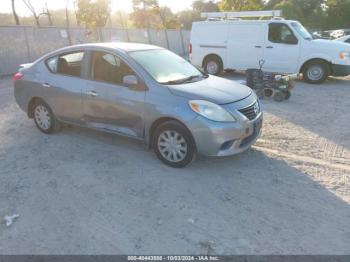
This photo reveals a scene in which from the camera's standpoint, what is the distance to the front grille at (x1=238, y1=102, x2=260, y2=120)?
4.43 metres

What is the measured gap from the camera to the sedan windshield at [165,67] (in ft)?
15.6

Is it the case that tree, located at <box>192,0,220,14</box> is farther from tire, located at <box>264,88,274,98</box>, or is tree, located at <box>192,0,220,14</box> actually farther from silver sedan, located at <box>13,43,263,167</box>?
silver sedan, located at <box>13,43,263,167</box>

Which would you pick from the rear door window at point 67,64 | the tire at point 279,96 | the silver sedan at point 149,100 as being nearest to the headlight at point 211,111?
the silver sedan at point 149,100

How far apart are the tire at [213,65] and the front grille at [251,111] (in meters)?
7.89

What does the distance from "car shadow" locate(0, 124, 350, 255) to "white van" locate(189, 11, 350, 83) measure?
6790 mm

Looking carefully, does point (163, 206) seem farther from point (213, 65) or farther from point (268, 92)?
point (213, 65)

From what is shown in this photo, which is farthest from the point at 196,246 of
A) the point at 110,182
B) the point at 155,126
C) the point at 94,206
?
the point at 155,126

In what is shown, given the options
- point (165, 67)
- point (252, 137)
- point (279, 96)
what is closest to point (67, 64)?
point (165, 67)

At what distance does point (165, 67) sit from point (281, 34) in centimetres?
724

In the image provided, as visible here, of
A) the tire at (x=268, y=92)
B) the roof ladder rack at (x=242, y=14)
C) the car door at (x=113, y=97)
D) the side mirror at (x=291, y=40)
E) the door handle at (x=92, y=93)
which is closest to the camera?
the car door at (x=113, y=97)

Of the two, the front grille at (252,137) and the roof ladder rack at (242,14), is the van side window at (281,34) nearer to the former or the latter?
the roof ladder rack at (242,14)

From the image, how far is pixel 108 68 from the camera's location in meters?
4.99

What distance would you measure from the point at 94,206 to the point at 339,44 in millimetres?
9472

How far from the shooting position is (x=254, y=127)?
4566mm
